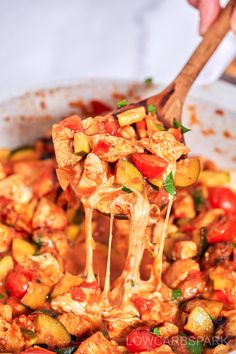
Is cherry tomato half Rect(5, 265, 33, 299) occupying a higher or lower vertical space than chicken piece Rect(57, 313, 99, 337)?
lower

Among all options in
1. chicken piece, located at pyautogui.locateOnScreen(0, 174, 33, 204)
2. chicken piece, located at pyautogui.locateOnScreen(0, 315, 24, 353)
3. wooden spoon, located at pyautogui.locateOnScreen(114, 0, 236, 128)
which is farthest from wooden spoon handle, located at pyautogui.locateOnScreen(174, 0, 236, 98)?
chicken piece, located at pyautogui.locateOnScreen(0, 315, 24, 353)

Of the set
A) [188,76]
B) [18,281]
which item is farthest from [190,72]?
[18,281]

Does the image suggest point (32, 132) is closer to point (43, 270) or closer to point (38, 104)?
point (38, 104)

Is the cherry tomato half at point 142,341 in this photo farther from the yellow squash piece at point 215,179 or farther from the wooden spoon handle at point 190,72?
the yellow squash piece at point 215,179

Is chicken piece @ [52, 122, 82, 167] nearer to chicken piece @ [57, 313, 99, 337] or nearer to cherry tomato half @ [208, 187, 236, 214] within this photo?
chicken piece @ [57, 313, 99, 337]

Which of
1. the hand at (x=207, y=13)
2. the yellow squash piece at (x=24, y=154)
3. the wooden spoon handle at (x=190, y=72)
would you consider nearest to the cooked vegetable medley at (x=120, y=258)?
the wooden spoon handle at (x=190, y=72)

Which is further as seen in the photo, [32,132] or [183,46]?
[183,46]

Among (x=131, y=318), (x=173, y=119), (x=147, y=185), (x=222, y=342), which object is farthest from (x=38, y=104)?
(x=222, y=342)
